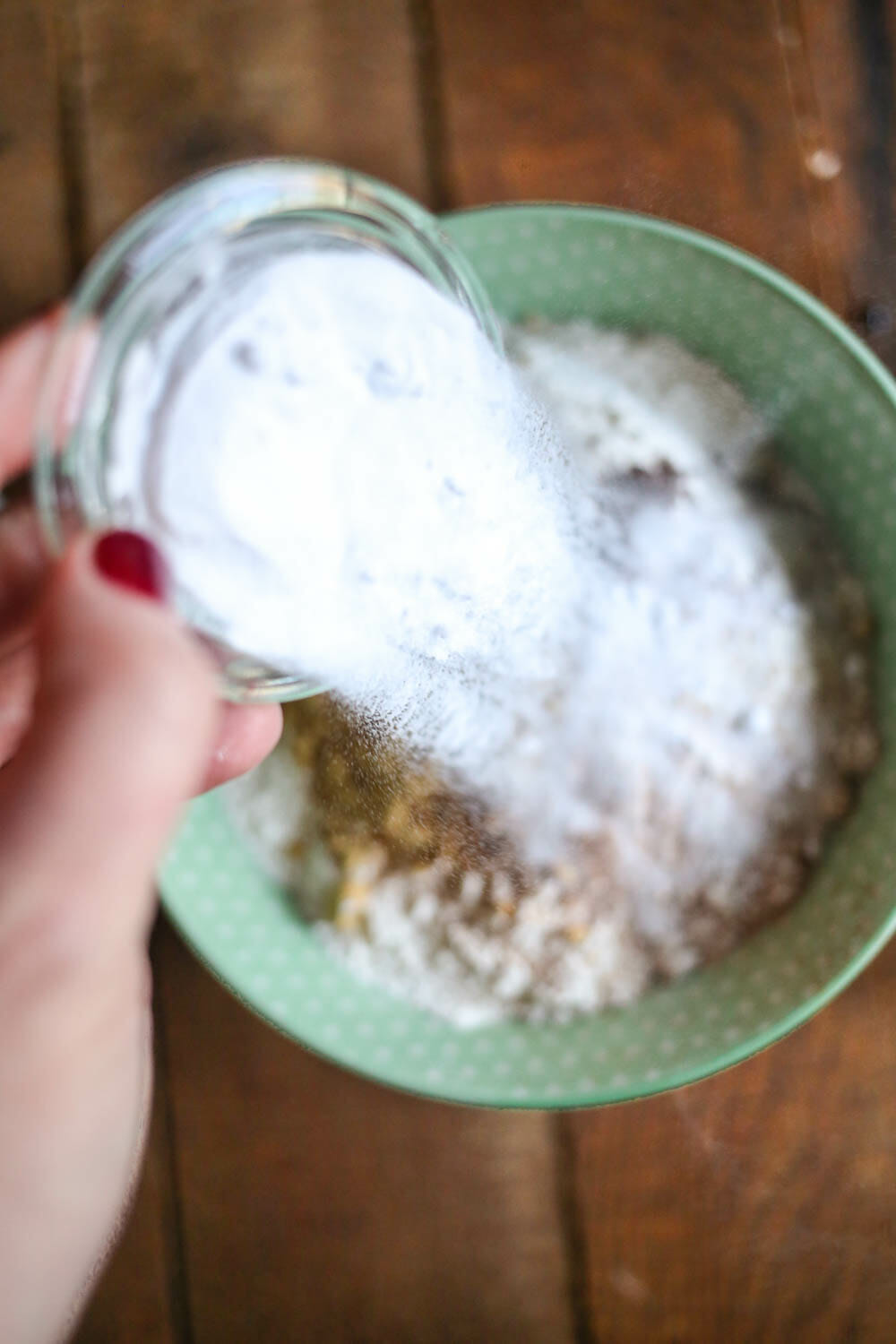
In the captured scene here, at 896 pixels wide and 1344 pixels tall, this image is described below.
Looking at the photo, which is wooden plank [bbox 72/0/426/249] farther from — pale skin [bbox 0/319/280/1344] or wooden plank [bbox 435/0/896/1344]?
pale skin [bbox 0/319/280/1344]

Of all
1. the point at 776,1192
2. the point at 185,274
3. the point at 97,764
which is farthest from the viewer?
the point at 776,1192

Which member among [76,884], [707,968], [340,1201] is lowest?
[340,1201]

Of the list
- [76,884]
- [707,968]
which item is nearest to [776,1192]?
[707,968]

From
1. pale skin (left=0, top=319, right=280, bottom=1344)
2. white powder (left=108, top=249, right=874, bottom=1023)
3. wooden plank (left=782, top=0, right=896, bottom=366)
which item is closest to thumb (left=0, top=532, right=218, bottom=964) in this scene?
pale skin (left=0, top=319, right=280, bottom=1344)

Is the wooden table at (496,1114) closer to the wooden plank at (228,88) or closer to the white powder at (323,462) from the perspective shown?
the wooden plank at (228,88)

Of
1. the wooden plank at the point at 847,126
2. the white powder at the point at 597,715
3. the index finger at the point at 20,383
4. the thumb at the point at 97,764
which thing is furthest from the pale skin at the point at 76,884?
the wooden plank at the point at 847,126

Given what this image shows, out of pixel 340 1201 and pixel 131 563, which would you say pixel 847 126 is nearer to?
pixel 131 563
